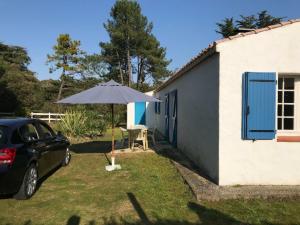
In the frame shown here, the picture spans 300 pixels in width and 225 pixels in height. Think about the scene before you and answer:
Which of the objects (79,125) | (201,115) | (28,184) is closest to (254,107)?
(201,115)

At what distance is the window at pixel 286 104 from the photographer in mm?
7402

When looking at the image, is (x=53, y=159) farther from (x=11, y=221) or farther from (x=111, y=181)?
(x=11, y=221)

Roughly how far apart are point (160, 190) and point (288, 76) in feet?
12.2

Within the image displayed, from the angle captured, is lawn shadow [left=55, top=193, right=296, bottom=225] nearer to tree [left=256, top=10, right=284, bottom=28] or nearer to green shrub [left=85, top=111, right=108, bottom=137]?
green shrub [left=85, top=111, right=108, bottom=137]

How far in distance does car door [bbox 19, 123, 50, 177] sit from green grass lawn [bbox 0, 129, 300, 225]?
1.67ft

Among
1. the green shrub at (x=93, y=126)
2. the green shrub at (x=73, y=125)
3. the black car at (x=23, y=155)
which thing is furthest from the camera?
the green shrub at (x=93, y=126)

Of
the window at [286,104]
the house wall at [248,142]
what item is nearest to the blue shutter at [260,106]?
the house wall at [248,142]

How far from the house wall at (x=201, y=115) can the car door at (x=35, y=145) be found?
147 inches

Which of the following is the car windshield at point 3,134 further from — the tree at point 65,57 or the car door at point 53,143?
the tree at point 65,57

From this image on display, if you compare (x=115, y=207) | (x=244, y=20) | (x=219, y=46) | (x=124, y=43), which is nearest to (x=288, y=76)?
(x=219, y=46)

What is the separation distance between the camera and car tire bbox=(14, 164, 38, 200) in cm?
638

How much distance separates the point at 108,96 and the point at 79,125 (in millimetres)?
9130

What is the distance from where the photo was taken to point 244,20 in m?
33.3

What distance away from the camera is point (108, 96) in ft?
30.4
